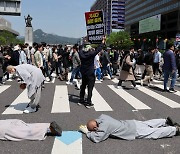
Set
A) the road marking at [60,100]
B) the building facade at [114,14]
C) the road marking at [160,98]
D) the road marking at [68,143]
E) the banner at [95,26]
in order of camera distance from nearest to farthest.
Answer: the road marking at [68,143] → the road marking at [60,100] → the road marking at [160,98] → the banner at [95,26] → the building facade at [114,14]

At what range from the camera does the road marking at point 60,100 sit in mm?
7314

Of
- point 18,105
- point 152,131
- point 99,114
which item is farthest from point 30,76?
point 152,131

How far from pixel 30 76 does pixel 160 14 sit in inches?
2850

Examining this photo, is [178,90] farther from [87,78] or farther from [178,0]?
[178,0]

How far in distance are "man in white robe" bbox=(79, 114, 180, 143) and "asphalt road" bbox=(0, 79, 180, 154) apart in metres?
0.10

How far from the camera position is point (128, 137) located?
4.89 metres

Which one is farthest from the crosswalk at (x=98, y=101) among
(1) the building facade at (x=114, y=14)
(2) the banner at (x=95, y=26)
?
(1) the building facade at (x=114, y=14)

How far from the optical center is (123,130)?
16.1 ft

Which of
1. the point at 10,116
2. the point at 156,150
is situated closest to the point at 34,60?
the point at 10,116

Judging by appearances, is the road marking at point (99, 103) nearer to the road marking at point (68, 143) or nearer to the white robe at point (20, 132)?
the road marking at point (68, 143)

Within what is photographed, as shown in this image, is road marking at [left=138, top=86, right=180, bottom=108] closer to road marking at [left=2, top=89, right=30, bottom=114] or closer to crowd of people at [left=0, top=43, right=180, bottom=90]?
crowd of people at [left=0, top=43, right=180, bottom=90]

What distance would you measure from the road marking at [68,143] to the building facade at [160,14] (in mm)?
57282

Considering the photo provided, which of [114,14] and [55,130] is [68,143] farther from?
[114,14]

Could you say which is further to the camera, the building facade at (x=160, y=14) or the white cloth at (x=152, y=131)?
the building facade at (x=160, y=14)
